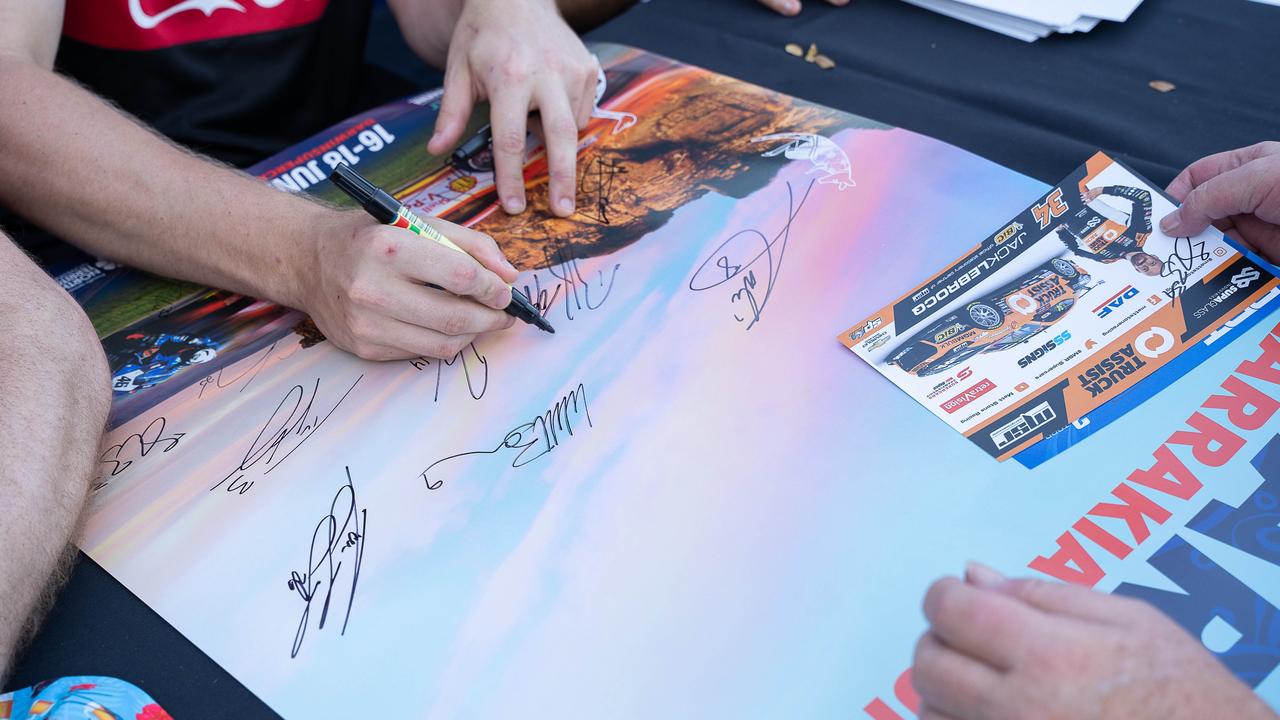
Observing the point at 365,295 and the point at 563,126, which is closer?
the point at 365,295

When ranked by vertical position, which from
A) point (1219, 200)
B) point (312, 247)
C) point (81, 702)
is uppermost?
point (1219, 200)

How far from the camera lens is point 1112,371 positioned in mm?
604

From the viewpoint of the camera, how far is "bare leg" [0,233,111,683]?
517 mm

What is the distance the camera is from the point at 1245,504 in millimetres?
524

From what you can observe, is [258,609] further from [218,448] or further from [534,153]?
[534,153]

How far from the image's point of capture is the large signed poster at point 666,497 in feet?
1.60

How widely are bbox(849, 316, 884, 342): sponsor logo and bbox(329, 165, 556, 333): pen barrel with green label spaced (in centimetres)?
23

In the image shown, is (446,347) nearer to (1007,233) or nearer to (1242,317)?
(1007,233)
